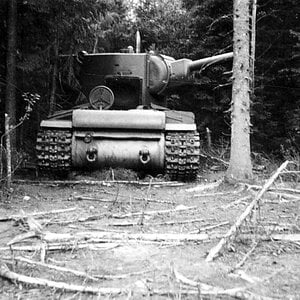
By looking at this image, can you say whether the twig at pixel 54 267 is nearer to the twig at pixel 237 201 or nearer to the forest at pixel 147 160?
the forest at pixel 147 160

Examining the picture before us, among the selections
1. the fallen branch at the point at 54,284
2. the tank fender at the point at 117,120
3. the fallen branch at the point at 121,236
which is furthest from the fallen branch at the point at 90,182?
the fallen branch at the point at 54,284

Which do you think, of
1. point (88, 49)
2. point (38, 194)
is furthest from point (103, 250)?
point (88, 49)

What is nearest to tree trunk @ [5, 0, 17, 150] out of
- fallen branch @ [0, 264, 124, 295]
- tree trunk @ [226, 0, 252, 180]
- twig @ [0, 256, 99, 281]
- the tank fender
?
the tank fender

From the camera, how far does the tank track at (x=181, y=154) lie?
859 centimetres

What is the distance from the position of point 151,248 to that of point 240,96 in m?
4.67

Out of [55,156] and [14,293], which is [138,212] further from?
[55,156]

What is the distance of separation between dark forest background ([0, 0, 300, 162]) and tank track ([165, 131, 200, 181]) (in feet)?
11.4

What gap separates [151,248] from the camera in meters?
3.86

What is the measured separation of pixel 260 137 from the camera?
16.0m

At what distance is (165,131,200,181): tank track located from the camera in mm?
8594

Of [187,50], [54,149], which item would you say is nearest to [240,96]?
[54,149]

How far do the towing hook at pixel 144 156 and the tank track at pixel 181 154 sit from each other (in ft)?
1.05

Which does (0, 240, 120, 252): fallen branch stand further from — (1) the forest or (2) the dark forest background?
(2) the dark forest background

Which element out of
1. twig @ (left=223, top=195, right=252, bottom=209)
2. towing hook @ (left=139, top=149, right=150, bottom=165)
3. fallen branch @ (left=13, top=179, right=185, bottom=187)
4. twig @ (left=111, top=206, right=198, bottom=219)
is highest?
towing hook @ (left=139, top=149, right=150, bottom=165)
